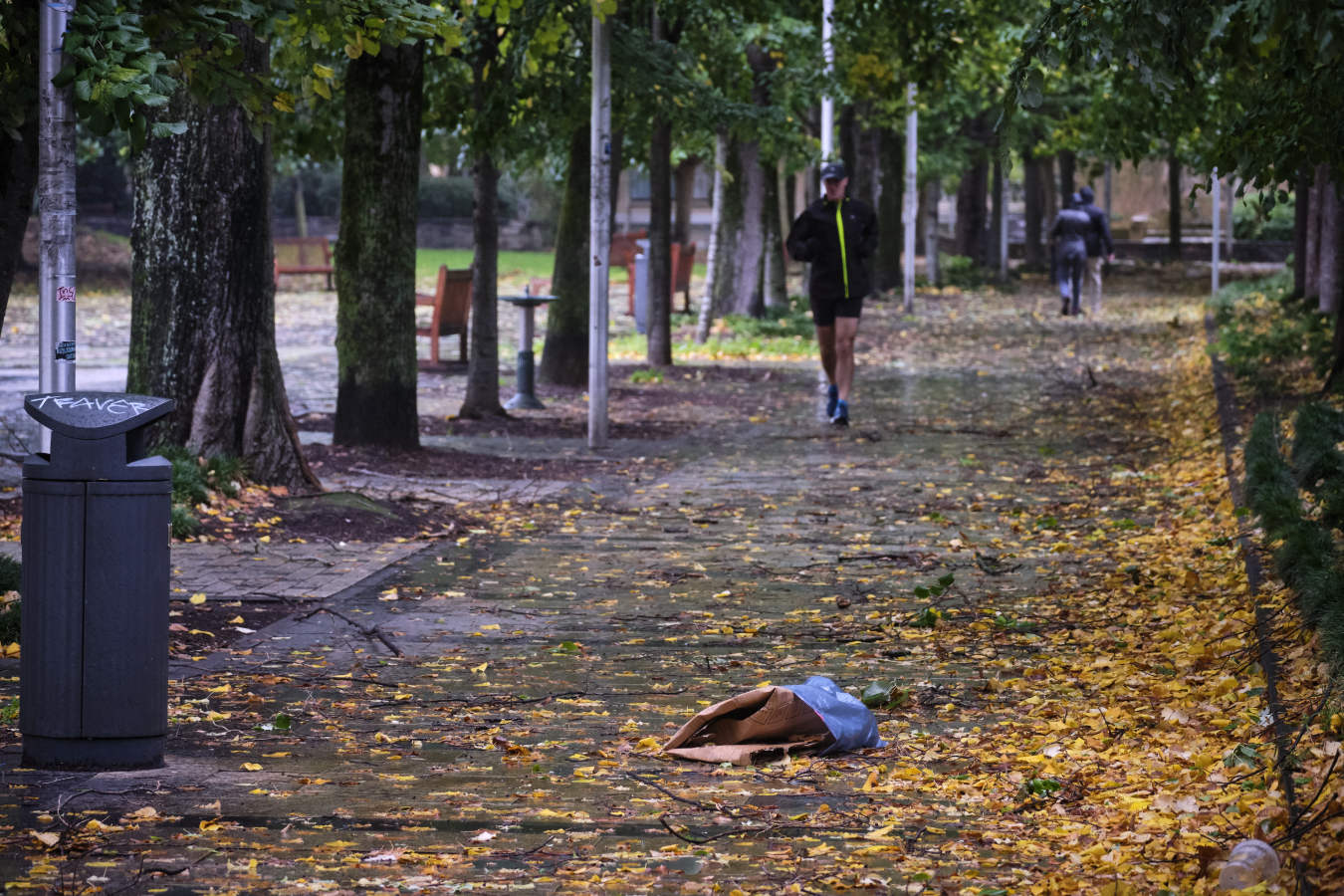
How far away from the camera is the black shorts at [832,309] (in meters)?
15.8

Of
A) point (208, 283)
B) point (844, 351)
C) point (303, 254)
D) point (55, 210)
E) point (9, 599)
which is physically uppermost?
point (303, 254)

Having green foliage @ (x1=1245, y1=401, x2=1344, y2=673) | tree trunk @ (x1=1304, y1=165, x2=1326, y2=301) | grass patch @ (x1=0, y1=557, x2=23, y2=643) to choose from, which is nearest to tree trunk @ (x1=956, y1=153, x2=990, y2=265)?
tree trunk @ (x1=1304, y1=165, x2=1326, y2=301)

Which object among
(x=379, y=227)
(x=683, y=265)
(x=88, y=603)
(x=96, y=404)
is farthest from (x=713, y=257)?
(x=88, y=603)

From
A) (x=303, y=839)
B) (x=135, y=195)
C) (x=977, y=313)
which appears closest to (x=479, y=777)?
(x=303, y=839)

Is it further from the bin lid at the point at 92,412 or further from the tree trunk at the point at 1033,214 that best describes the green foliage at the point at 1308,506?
the tree trunk at the point at 1033,214

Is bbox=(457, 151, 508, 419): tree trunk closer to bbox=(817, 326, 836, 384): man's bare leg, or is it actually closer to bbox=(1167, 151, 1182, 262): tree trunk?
bbox=(817, 326, 836, 384): man's bare leg

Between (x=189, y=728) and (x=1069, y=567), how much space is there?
502 centimetres

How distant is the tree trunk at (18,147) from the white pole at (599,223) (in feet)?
21.6

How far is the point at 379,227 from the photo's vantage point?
42.3ft

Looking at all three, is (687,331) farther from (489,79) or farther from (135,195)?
(135,195)

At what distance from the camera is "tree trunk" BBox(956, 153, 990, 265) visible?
1813 inches

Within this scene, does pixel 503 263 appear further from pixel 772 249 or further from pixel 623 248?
pixel 772 249

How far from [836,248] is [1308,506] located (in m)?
7.04

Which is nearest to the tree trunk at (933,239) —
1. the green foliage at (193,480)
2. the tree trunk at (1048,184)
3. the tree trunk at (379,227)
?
the tree trunk at (1048,184)
